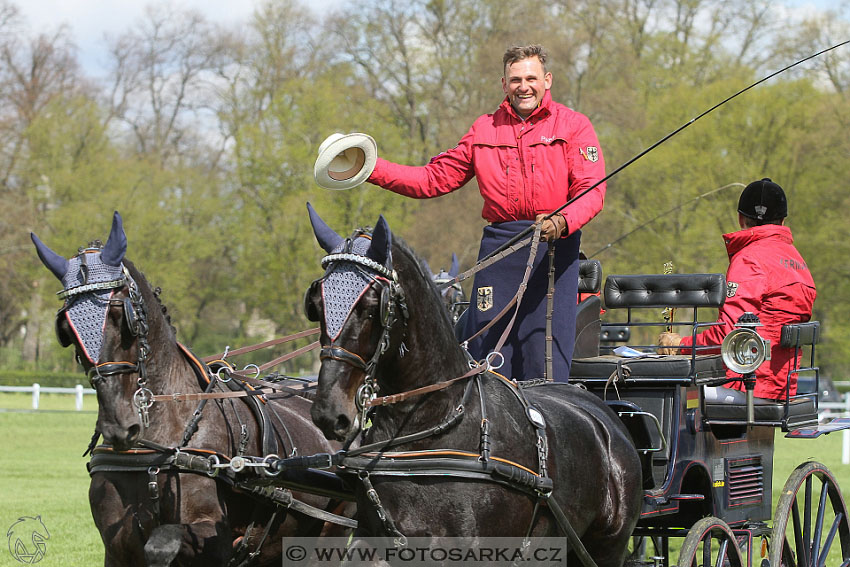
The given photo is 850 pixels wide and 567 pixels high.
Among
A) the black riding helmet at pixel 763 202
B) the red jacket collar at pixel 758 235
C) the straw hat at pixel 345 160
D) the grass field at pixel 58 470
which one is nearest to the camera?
the straw hat at pixel 345 160

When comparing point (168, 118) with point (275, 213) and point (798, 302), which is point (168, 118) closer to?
point (275, 213)

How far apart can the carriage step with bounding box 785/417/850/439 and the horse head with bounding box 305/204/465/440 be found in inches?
117

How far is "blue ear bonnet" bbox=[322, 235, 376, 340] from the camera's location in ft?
12.1

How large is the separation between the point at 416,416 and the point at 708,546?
76.3 inches

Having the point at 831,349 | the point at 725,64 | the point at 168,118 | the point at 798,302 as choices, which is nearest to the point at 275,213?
the point at 168,118

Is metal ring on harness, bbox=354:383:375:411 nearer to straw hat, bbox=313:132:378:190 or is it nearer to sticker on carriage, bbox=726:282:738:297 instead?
straw hat, bbox=313:132:378:190

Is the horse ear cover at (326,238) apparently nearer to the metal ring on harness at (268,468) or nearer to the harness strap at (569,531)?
the metal ring on harness at (268,468)

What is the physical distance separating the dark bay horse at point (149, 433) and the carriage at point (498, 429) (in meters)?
0.01

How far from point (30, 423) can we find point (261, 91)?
637 inches

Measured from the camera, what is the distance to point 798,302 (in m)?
6.31

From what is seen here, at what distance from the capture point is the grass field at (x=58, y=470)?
945 centimetres

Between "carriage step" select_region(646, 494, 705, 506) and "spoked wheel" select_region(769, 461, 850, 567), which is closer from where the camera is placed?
"carriage step" select_region(646, 494, 705, 506)

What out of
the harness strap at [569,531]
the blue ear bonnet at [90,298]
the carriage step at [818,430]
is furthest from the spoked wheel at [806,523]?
the blue ear bonnet at [90,298]

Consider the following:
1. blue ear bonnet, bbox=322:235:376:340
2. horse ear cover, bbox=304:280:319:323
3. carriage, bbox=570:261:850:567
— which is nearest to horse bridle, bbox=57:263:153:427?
horse ear cover, bbox=304:280:319:323
